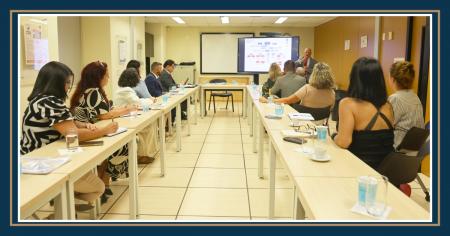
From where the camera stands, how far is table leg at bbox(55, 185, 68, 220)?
5.46 feet

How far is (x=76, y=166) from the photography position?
183cm

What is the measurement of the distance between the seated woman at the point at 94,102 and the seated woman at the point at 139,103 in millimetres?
984

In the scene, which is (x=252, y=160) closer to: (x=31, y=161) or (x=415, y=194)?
(x=415, y=194)

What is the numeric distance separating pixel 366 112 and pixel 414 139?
73 centimetres

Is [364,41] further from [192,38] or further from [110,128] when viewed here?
[192,38]

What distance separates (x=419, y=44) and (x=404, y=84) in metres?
2.07

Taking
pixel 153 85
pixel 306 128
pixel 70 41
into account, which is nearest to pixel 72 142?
pixel 306 128

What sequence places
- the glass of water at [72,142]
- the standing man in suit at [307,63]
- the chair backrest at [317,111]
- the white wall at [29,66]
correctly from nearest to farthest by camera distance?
the glass of water at [72,142] → the white wall at [29,66] → the chair backrest at [317,111] → the standing man in suit at [307,63]

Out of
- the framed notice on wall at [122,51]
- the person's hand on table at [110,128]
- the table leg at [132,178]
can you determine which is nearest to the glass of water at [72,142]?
→ the person's hand on table at [110,128]

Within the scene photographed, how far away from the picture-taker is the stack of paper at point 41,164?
1.71 m

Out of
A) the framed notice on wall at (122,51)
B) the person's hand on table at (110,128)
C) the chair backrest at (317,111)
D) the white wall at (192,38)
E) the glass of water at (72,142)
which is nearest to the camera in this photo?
the glass of water at (72,142)

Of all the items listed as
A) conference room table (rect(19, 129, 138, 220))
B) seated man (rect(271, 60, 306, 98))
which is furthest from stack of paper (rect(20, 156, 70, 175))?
seated man (rect(271, 60, 306, 98))

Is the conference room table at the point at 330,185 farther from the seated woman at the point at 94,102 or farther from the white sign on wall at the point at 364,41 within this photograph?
the white sign on wall at the point at 364,41

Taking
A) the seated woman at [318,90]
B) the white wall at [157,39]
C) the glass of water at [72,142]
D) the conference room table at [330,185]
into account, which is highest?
the white wall at [157,39]
